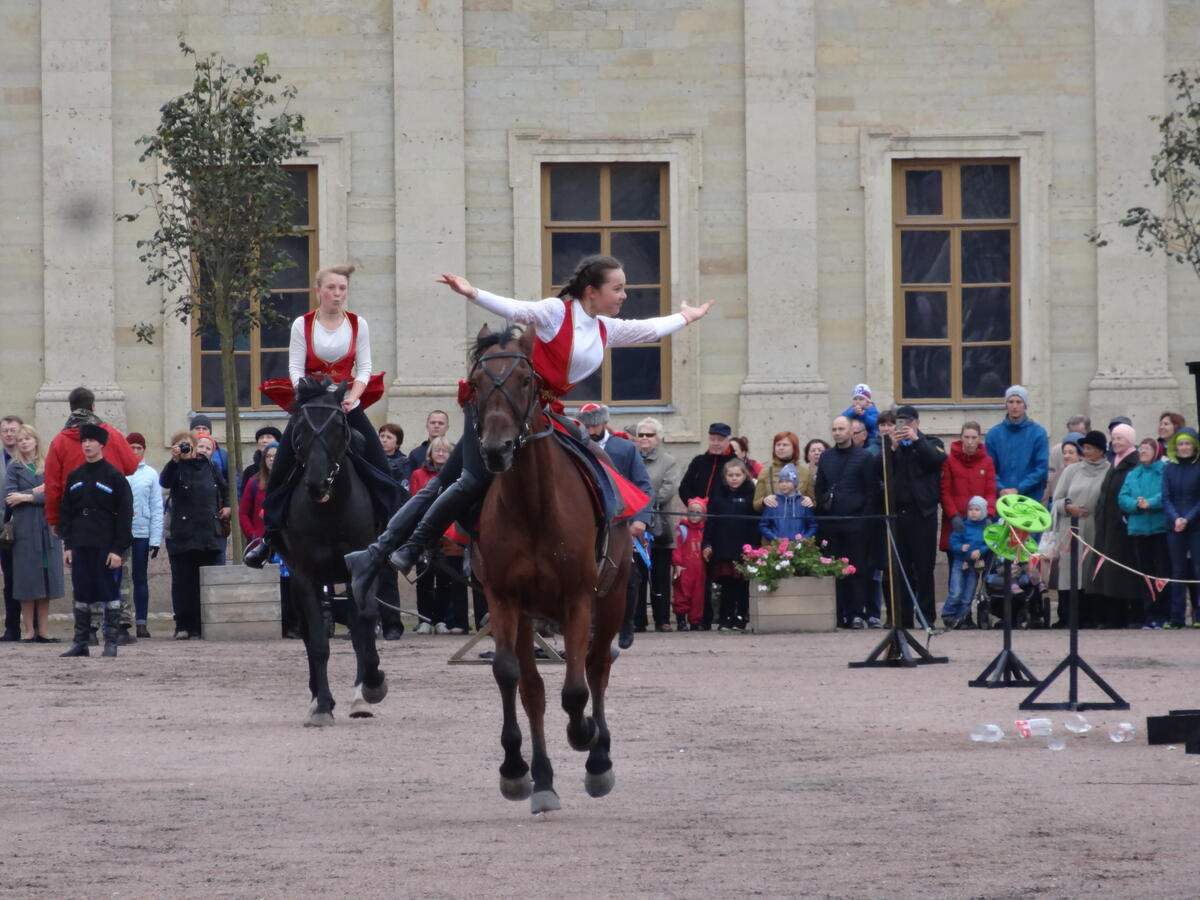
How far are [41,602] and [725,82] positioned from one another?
1024 centimetres

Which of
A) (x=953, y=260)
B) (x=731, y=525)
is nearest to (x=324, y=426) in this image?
(x=731, y=525)

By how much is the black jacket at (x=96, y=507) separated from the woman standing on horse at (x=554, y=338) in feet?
27.8

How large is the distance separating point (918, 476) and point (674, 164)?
622 cm

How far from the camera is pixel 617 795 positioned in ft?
34.9

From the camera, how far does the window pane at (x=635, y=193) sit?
91.0ft

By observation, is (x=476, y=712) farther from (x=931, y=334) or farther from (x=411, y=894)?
(x=931, y=334)

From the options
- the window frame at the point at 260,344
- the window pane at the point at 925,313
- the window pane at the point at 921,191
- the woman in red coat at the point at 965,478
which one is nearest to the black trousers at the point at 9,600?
the window frame at the point at 260,344

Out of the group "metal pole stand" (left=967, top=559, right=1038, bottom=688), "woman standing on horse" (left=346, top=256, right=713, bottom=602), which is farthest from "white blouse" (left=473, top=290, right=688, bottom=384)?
"metal pole stand" (left=967, top=559, right=1038, bottom=688)

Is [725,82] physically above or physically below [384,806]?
above

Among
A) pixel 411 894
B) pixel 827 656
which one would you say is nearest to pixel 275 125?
pixel 827 656

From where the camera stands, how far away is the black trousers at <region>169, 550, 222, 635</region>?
22.7m

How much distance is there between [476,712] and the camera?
48.0 ft

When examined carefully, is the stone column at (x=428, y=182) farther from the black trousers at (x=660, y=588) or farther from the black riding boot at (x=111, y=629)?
the black riding boot at (x=111, y=629)

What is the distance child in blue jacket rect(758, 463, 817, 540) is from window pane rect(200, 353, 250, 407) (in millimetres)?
7413
